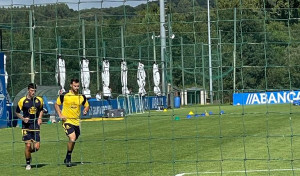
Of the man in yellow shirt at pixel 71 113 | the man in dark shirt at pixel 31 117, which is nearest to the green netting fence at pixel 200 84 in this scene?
the man in yellow shirt at pixel 71 113

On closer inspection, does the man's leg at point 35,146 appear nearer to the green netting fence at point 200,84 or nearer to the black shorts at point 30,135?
the black shorts at point 30,135

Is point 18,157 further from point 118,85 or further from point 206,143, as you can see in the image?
point 118,85

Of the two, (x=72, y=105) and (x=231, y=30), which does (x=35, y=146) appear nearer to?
(x=72, y=105)

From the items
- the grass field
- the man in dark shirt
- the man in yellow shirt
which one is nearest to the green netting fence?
the grass field

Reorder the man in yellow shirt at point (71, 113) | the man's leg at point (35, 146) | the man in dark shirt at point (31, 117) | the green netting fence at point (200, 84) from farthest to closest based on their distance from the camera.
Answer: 1. the man in dark shirt at point (31, 117)
2. the man in yellow shirt at point (71, 113)
3. the man's leg at point (35, 146)
4. the green netting fence at point (200, 84)

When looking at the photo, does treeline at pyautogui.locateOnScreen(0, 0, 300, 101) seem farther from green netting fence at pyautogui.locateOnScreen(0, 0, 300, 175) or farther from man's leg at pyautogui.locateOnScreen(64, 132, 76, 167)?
man's leg at pyautogui.locateOnScreen(64, 132, 76, 167)

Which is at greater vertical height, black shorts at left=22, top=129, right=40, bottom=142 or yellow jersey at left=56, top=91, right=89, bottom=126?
yellow jersey at left=56, top=91, right=89, bottom=126

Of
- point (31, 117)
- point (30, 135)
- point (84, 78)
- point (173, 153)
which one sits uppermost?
point (84, 78)

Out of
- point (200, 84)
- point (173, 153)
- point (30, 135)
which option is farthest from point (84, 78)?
point (30, 135)

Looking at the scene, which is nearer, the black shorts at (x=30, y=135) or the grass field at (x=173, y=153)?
the grass field at (x=173, y=153)

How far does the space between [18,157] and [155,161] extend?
4835 millimetres

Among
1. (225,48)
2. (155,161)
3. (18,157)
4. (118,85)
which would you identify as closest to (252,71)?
(225,48)

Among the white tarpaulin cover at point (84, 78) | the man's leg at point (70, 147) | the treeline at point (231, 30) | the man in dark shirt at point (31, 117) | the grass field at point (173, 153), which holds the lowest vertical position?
the grass field at point (173, 153)

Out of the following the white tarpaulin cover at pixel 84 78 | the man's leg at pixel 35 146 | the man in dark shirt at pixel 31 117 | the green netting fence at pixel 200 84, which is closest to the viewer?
the green netting fence at pixel 200 84
